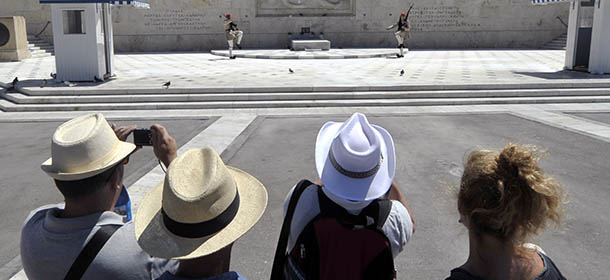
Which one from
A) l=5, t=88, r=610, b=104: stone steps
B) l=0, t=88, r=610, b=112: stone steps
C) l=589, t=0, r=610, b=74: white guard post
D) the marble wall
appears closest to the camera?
l=0, t=88, r=610, b=112: stone steps

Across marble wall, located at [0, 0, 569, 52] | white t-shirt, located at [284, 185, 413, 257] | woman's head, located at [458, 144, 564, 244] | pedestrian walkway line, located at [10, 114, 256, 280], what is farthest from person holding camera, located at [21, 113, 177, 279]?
marble wall, located at [0, 0, 569, 52]

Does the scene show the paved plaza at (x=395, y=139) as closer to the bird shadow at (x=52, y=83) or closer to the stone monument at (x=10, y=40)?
the bird shadow at (x=52, y=83)

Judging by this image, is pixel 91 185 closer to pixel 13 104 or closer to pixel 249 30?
pixel 13 104

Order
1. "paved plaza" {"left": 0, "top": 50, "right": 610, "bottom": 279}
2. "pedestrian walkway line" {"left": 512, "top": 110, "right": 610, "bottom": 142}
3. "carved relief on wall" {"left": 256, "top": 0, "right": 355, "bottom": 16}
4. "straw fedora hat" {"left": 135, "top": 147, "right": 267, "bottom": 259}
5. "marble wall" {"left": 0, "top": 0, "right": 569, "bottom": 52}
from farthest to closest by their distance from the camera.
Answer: "carved relief on wall" {"left": 256, "top": 0, "right": 355, "bottom": 16} → "marble wall" {"left": 0, "top": 0, "right": 569, "bottom": 52} → "pedestrian walkway line" {"left": 512, "top": 110, "right": 610, "bottom": 142} → "paved plaza" {"left": 0, "top": 50, "right": 610, "bottom": 279} → "straw fedora hat" {"left": 135, "top": 147, "right": 267, "bottom": 259}

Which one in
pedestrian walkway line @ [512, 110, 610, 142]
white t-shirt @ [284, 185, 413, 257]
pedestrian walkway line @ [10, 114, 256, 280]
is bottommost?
pedestrian walkway line @ [10, 114, 256, 280]

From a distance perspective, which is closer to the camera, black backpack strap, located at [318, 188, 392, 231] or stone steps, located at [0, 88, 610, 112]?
black backpack strap, located at [318, 188, 392, 231]

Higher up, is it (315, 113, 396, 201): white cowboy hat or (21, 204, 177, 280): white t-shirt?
(315, 113, 396, 201): white cowboy hat

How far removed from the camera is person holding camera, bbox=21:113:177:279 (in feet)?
6.70

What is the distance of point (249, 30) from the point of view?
90.9ft

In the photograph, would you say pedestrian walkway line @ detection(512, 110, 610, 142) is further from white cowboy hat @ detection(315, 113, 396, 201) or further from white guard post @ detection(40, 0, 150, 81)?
white guard post @ detection(40, 0, 150, 81)

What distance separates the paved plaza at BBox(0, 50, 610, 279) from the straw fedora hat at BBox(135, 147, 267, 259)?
0.90m

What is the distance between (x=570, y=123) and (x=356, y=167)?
910cm

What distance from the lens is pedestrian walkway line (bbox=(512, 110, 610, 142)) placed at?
8.91 meters

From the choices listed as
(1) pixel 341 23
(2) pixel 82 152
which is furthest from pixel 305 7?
(2) pixel 82 152
